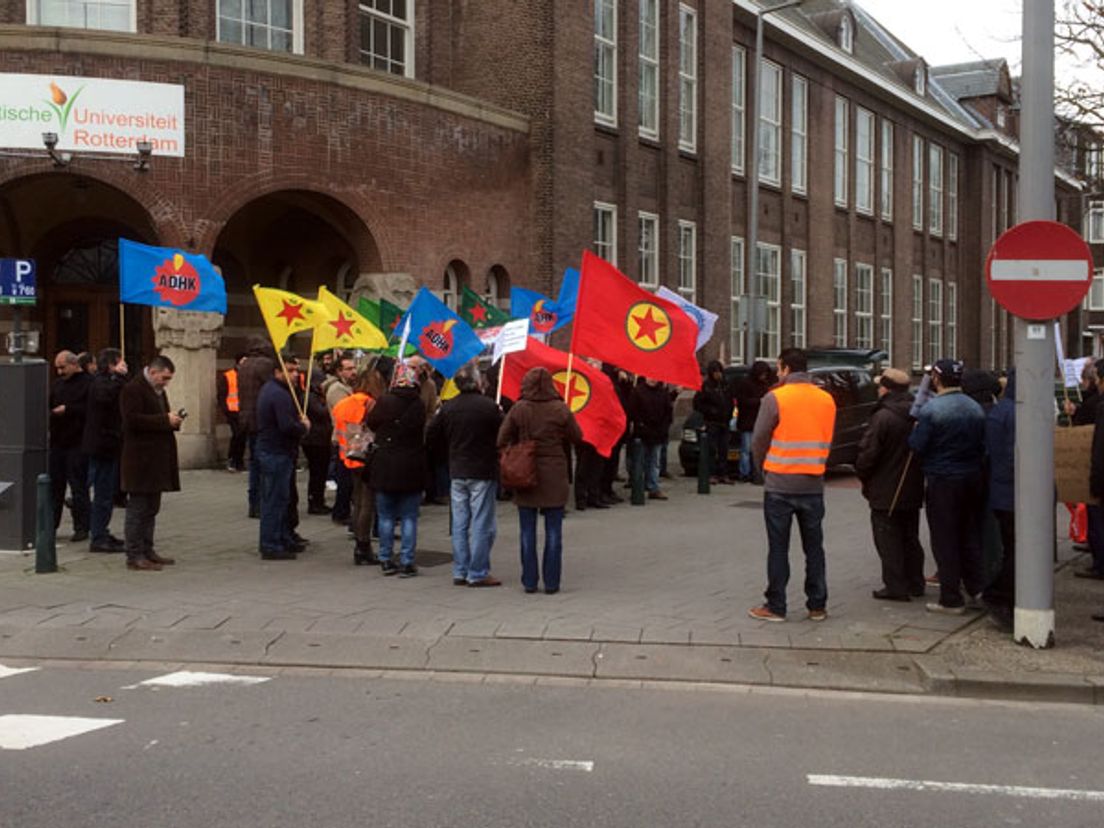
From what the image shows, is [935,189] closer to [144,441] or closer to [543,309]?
[543,309]

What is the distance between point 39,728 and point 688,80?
25.2 metres

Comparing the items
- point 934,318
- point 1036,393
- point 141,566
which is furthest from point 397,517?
point 934,318

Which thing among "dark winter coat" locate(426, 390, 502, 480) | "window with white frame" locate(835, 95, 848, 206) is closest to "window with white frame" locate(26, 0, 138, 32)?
"dark winter coat" locate(426, 390, 502, 480)

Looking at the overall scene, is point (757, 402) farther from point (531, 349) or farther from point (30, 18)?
point (30, 18)

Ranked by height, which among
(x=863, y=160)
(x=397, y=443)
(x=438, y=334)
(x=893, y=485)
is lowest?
(x=893, y=485)

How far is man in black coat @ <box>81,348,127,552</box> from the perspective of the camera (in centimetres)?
1102

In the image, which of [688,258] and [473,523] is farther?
[688,258]

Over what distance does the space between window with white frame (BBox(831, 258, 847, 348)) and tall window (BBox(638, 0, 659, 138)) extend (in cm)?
1141

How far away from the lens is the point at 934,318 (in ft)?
147

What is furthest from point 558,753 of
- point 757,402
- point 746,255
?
point 746,255

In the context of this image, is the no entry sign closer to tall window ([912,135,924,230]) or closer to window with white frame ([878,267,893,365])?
window with white frame ([878,267,893,365])

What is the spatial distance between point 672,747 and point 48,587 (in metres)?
5.98

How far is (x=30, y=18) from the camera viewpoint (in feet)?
59.6

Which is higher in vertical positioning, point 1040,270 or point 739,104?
point 739,104
